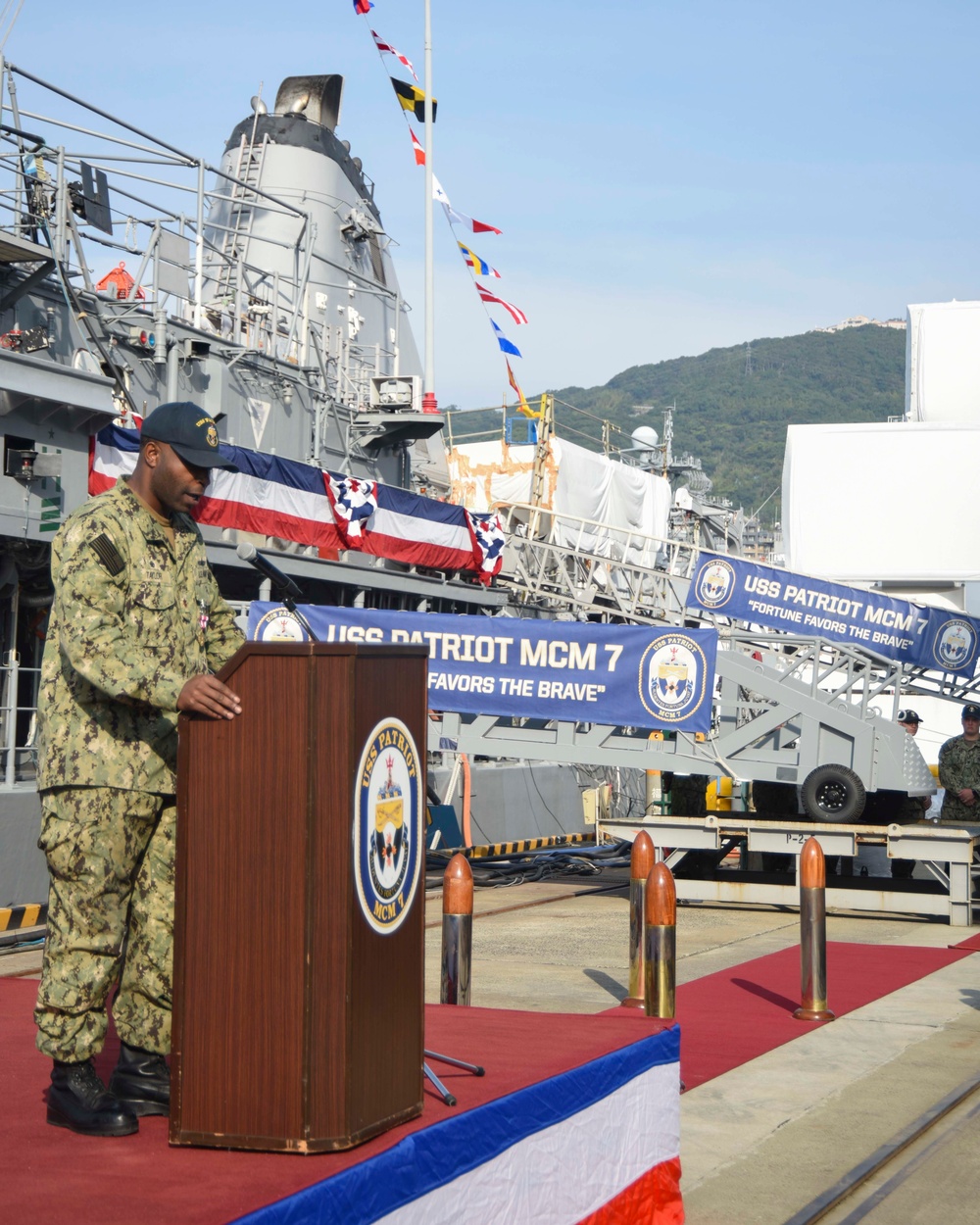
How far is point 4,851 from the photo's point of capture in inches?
463

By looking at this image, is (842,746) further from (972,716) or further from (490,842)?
(490,842)

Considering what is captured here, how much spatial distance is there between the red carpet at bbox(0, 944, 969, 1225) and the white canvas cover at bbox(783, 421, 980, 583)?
3653cm

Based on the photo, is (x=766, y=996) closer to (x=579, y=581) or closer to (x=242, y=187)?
(x=579, y=581)

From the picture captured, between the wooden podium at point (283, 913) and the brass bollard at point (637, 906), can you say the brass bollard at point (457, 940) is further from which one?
the wooden podium at point (283, 913)

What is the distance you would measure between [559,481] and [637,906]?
93.6ft

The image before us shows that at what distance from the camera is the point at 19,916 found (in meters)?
11.3

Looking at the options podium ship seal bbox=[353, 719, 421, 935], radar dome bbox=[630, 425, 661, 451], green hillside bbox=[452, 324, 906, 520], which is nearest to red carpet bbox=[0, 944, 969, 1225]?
podium ship seal bbox=[353, 719, 421, 935]

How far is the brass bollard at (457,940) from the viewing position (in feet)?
20.5

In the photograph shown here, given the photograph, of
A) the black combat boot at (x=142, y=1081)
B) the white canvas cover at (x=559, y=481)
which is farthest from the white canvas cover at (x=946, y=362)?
the black combat boot at (x=142, y=1081)

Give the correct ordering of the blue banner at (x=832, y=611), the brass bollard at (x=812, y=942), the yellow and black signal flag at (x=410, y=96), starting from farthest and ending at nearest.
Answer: the yellow and black signal flag at (x=410, y=96), the blue banner at (x=832, y=611), the brass bollard at (x=812, y=942)

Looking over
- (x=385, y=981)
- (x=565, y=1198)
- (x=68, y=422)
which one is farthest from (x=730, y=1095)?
(x=68, y=422)

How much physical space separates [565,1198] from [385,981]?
3.59 feet

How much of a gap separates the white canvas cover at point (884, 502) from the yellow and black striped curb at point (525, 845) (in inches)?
868

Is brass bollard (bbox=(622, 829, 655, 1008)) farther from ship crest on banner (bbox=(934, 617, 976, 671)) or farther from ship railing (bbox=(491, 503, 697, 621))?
ship railing (bbox=(491, 503, 697, 621))
